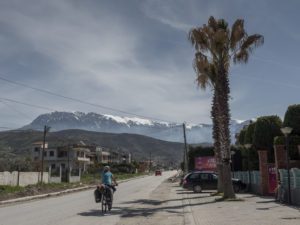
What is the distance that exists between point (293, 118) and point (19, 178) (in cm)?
2809

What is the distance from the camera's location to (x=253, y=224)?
50.4 ft

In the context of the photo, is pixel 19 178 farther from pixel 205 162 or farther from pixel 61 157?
pixel 61 157

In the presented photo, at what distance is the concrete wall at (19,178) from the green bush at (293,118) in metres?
24.8

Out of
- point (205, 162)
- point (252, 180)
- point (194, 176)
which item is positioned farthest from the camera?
point (205, 162)

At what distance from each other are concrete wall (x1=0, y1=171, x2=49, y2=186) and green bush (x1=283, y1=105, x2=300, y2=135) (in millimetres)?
24794

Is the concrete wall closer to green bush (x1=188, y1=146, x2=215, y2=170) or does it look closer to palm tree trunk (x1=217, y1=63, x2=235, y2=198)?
green bush (x1=188, y1=146, x2=215, y2=170)

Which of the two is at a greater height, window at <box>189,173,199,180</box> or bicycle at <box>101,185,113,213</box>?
window at <box>189,173,199,180</box>

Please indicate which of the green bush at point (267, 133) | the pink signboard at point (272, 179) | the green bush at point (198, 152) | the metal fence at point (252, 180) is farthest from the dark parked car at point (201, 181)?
the green bush at point (198, 152)

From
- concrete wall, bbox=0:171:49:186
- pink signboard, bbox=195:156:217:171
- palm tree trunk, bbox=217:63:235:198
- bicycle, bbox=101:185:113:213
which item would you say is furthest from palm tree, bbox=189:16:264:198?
pink signboard, bbox=195:156:217:171

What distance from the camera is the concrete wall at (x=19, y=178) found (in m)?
46.3

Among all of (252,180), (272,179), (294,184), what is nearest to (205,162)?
(252,180)

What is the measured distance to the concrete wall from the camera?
46.3 meters

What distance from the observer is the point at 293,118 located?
1303 inches

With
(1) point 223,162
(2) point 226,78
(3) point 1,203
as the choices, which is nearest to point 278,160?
(1) point 223,162
